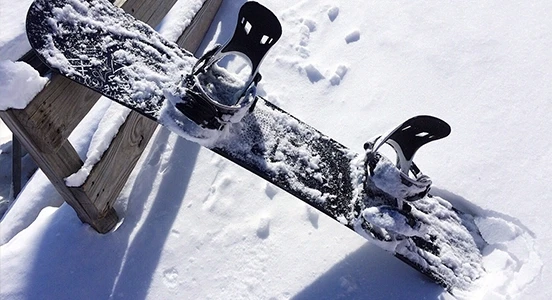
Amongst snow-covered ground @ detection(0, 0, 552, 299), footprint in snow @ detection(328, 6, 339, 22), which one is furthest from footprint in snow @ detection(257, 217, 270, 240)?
footprint in snow @ detection(328, 6, 339, 22)

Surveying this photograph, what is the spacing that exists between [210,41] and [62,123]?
134cm

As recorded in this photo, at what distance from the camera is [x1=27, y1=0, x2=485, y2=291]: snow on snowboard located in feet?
5.19

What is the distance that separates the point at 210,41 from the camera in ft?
9.14

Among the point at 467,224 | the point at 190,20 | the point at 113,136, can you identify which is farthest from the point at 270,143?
the point at 190,20

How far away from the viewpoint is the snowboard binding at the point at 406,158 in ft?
5.05

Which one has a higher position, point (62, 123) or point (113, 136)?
point (62, 123)

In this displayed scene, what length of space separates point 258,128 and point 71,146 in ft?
2.50

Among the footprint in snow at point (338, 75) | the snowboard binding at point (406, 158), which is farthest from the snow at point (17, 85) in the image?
the footprint in snow at point (338, 75)

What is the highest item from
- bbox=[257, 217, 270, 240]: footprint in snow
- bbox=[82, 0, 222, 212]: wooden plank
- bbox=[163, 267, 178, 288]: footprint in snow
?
bbox=[257, 217, 270, 240]: footprint in snow

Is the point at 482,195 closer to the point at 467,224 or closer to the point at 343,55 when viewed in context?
the point at 467,224

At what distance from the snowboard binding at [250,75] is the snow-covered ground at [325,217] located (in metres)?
0.54

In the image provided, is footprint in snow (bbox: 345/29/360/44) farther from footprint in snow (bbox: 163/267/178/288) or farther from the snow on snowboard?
footprint in snow (bbox: 163/267/178/288)

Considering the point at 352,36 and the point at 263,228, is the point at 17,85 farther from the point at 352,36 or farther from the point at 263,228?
the point at 352,36

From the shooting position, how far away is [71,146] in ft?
5.77
